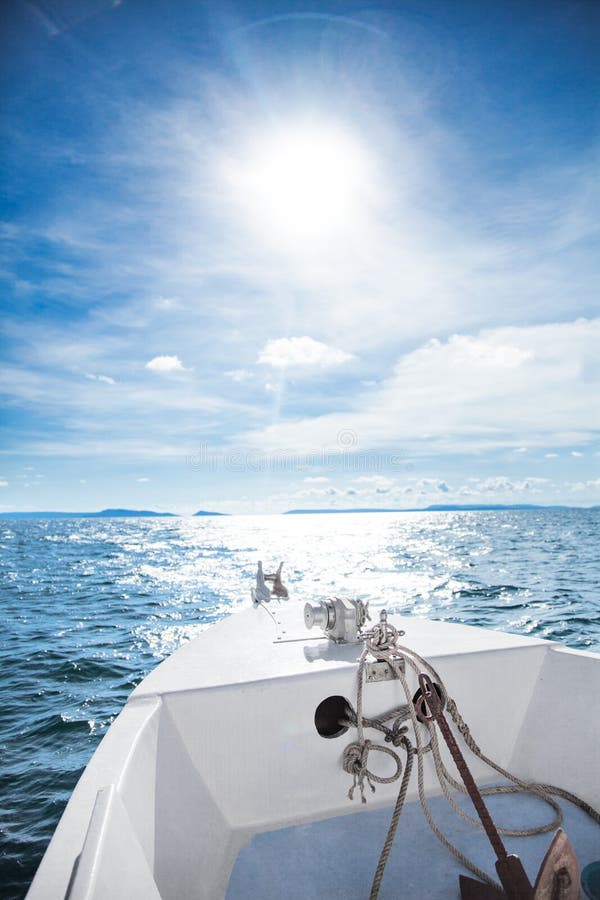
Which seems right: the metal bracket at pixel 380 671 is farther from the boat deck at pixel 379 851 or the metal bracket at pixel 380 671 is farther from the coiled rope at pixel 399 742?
the boat deck at pixel 379 851

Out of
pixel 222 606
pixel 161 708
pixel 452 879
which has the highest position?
pixel 161 708

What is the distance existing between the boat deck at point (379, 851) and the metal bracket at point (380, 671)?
29.1 inches

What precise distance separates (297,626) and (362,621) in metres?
0.70

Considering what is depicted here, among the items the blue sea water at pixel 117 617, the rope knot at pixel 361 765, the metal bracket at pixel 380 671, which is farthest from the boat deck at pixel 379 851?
the blue sea water at pixel 117 617

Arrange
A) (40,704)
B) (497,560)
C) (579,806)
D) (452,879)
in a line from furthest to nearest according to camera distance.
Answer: (497,560) → (40,704) → (579,806) → (452,879)

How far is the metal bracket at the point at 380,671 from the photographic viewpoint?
252cm

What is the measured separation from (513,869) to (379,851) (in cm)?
80

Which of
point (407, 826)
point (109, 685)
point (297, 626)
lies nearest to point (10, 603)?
point (109, 685)

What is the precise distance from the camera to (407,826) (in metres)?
2.54

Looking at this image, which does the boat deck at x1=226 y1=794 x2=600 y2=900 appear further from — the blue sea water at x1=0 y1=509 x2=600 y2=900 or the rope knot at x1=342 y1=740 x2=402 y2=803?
the blue sea water at x1=0 y1=509 x2=600 y2=900

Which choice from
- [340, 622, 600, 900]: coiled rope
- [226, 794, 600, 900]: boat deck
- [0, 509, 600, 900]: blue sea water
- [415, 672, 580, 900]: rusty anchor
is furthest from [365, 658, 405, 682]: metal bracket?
[0, 509, 600, 900]: blue sea water

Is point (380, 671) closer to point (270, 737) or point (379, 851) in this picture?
point (270, 737)

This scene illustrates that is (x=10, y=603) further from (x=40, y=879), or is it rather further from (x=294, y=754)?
(x=40, y=879)

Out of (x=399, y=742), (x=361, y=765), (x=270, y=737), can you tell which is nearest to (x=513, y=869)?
(x=399, y=742)
